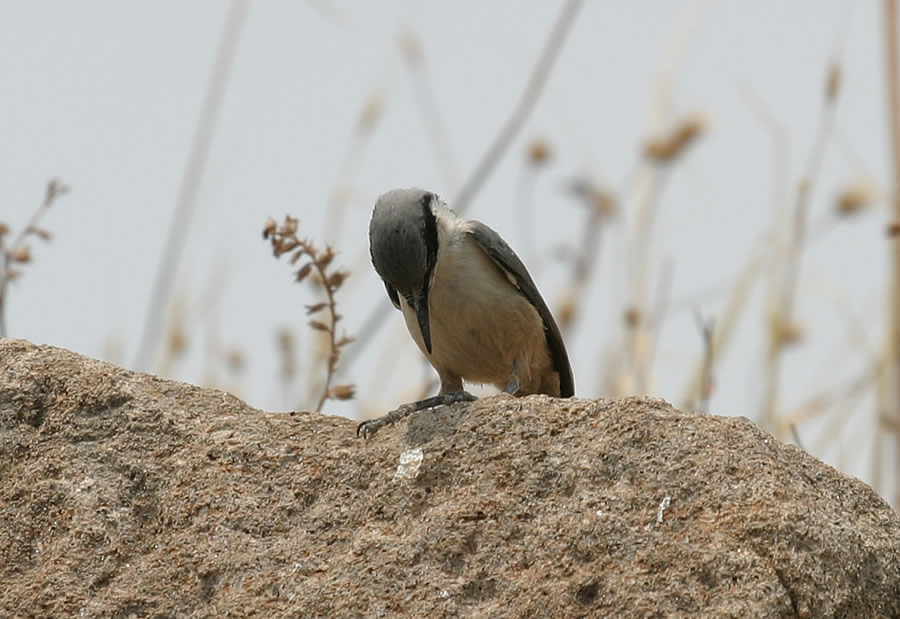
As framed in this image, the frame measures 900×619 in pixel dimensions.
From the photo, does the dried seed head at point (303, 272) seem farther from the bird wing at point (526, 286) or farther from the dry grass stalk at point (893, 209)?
the dry grass stalk at point (893, 209)

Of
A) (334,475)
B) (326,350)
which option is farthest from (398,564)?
(326,350)

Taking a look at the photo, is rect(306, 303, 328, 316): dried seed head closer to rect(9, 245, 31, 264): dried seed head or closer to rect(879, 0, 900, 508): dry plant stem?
rect(9, 245, 31, 264): dried seed head

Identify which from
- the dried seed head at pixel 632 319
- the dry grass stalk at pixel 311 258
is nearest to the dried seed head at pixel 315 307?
the dry grass stalk at pixel 311 258

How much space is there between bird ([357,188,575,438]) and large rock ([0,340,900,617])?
1401mm

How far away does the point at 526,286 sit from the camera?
5.90m

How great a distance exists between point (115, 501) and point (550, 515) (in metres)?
1.17

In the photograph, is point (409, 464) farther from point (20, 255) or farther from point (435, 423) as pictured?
point (20, 255)

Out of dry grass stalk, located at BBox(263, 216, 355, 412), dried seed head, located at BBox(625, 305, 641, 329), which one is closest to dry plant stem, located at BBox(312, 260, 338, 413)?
dry grass stalk, located at BBox(263, 216, 355, 412)

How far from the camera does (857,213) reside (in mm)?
6996

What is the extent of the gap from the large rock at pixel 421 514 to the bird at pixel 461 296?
1.40 m

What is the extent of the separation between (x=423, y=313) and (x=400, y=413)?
1.20 meters

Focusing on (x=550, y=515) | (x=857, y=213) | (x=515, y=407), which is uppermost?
(x=857, y=213)

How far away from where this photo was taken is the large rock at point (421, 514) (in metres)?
3.46

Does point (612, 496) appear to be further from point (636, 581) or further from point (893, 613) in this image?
point (893, 613)
